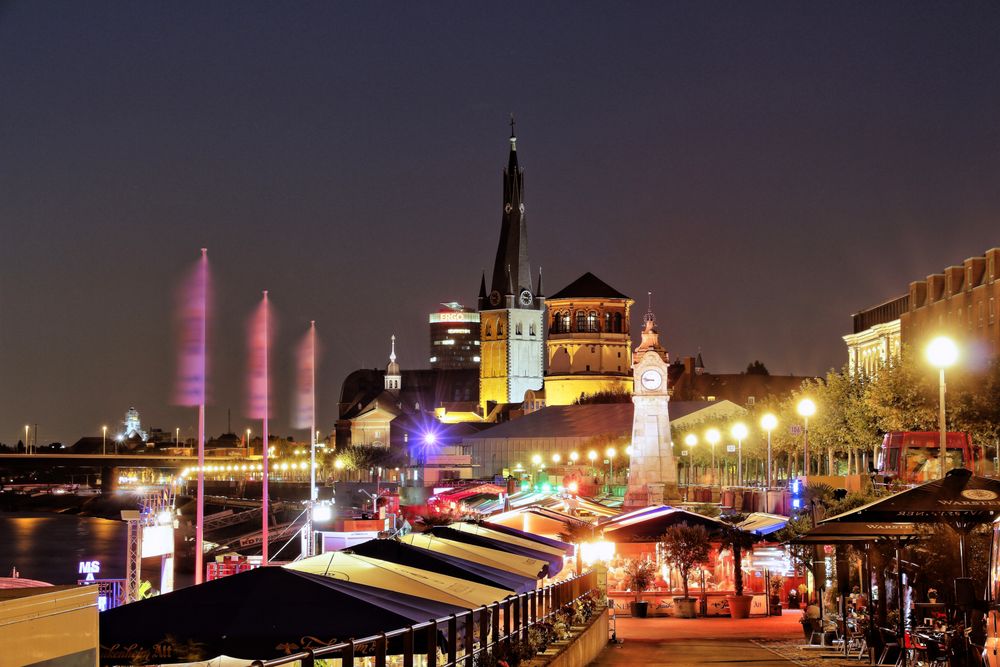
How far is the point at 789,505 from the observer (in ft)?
135

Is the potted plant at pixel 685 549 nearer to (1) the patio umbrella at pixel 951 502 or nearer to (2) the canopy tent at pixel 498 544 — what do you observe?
(2) the canopy tent at pixel 498 544

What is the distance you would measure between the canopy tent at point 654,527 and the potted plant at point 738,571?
0.26 metres

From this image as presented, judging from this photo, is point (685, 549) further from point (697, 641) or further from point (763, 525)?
point (697, 641)

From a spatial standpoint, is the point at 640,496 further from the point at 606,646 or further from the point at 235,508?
the point at 235,508

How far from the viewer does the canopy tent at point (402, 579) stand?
15031 mm

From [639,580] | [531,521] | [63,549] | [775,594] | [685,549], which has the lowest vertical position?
[63,549]

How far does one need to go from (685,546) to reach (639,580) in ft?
5.88

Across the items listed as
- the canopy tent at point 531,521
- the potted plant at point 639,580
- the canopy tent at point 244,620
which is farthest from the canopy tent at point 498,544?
the canopy tent at point 531,521

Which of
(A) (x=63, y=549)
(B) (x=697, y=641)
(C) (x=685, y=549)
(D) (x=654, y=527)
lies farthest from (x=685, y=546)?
(A) (x=63, y=549)

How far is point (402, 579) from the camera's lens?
15.5m

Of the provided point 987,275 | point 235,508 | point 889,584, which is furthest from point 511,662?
point 235,508

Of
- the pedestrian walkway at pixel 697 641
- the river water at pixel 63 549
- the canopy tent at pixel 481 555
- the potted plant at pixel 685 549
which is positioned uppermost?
the canopy tent at pixel 481 555

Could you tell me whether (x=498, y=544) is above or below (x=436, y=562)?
below

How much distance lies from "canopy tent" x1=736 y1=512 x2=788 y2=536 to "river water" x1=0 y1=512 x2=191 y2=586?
3513 cm
